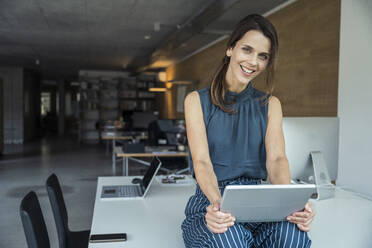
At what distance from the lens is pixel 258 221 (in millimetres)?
1313

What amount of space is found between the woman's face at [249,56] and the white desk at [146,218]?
2.71 ft

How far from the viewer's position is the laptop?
94.2 inches

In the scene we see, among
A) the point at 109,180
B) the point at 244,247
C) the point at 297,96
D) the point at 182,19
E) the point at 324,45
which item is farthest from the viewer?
the point at 182,19

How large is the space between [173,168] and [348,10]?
363 centimetres

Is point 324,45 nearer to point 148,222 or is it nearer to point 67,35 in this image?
point 148,222

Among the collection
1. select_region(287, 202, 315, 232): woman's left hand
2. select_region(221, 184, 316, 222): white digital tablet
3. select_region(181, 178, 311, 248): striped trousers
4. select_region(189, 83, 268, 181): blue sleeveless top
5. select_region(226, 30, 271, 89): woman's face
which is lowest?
select_region(181, 178, 311, 248): striped trousers

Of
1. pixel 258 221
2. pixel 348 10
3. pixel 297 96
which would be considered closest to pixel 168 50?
Answer: pixel 297 96

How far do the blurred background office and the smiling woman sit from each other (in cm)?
147

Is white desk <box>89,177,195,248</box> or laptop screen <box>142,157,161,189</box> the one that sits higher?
laptop screen <box>142,157,161,189</box>

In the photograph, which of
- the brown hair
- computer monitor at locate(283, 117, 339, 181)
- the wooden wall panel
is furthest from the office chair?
the wooden wall panel

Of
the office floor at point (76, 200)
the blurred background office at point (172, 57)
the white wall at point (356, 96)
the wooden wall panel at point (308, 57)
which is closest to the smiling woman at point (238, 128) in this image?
the office floor at point (76, 200)

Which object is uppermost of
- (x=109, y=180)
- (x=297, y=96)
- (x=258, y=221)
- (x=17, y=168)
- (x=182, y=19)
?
(x=182, y=19)

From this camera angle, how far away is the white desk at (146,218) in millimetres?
1585

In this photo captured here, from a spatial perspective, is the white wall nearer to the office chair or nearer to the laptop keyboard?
the laptop keyboard
